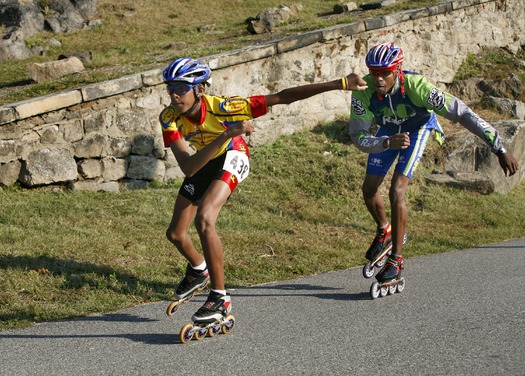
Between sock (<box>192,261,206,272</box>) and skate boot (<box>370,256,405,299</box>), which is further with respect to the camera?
skate boot (<box>370,256,405,299</box>)

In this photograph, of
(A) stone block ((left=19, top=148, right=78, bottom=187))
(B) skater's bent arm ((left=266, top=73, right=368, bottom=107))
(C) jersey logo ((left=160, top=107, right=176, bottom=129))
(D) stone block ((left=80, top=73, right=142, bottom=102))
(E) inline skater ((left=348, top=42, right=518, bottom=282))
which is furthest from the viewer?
(D) stone block ((left=80, top=73, right=142, bottom=102))

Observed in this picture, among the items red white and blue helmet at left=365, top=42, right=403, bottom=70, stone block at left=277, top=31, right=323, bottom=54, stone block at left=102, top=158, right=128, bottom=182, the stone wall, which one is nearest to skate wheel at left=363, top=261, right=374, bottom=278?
red white and blue helmet at left=365, top=42, right=403, bottom=70

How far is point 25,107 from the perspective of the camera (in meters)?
10.8

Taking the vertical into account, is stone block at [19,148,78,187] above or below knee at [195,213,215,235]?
below

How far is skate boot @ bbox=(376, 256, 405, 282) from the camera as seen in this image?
7.79 m

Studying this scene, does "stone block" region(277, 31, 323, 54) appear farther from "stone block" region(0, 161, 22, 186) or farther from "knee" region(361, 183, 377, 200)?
"knee" region(361, 183, 377, 200)

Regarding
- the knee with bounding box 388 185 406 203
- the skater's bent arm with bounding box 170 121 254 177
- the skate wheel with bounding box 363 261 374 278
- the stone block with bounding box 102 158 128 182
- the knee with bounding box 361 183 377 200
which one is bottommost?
the skate wheel with bounding box 363 261 374 278

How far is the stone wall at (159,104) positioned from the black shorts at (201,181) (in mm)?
A: 4286

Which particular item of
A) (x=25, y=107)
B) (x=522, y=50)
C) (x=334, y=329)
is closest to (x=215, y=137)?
(x=334, y=329)

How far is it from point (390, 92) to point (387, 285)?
70.0 inches

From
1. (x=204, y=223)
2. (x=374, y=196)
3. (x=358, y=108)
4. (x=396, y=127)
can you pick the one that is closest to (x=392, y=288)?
(x=374, y=196)

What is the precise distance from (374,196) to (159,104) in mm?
4503

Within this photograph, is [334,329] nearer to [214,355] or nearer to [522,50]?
[214,355]

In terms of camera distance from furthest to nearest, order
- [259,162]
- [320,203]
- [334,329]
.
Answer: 1. [259,162]
2. [320,203]
3. [334,329]
